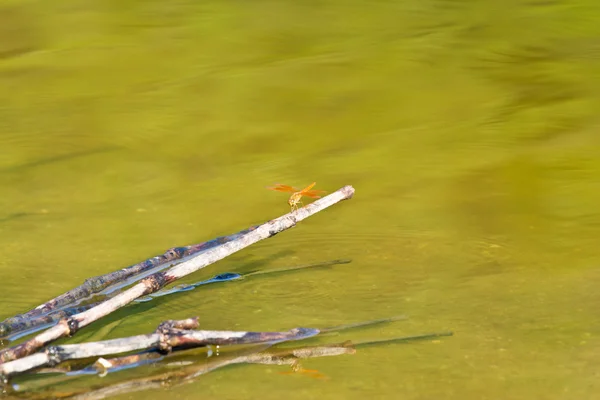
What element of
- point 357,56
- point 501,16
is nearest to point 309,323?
point 357,56

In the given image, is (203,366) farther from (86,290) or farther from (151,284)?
(86,290)

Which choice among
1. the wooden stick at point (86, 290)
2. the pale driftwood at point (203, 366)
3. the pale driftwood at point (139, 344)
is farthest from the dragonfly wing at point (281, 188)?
the pale driftwood at point (139, 344)


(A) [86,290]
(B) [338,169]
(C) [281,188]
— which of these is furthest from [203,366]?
(B) [338,169]

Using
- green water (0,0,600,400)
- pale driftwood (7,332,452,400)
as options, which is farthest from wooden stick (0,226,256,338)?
pale driftwood (7,332,452,400)

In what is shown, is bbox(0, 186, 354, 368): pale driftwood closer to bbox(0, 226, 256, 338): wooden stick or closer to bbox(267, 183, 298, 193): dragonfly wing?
bbox(0, 226, 256, 338): wooden stick

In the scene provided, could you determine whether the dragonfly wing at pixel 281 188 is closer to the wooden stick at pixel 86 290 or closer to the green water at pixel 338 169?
the green water at pixel 338 169

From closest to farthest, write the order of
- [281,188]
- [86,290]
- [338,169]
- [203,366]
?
[203,366] → [86,290] → [281,188] → [338,169]

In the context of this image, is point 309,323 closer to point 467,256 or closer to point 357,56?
point 467,256
